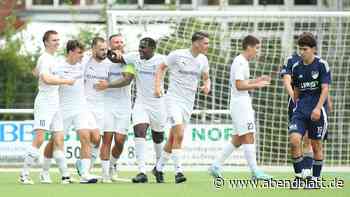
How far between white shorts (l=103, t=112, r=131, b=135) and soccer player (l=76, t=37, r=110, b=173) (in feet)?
0.24

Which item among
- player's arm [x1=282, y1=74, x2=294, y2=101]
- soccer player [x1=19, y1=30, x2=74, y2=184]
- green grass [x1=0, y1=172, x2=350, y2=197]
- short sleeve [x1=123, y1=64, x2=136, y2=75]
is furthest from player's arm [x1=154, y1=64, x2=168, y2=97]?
player's arm [x1=282, y1=74, x2=294, y2=101]

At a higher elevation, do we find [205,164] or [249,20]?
[249,20]

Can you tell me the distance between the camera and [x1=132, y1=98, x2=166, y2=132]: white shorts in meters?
18.9

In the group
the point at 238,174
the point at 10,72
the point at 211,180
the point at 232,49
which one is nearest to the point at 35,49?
the point at 10,72

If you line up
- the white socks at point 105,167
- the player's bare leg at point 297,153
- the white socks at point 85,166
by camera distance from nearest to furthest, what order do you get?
the player's bare leg at point 297,153
the white socks at point 85,166
the white socks at point 105,167

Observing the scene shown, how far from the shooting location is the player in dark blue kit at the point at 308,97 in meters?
17.1

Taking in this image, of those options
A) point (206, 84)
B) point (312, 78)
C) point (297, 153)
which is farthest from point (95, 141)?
point (312, 78)

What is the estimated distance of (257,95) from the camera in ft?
88.9

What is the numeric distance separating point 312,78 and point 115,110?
3.36 m

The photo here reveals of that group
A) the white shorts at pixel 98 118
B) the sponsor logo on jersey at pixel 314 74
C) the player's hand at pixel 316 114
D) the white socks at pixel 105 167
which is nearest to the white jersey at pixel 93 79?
the white shorts at pixel 98 118

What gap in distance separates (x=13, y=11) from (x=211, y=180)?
1984 centimetres

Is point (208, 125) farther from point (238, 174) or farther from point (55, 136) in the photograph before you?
point (55, 136)

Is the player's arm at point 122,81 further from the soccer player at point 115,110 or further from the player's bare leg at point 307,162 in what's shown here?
the player's bare leg at point 307,162

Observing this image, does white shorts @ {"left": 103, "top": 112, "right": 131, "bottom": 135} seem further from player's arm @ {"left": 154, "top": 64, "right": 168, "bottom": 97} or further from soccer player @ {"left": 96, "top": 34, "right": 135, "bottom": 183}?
player's arm @ {"left": 154, "top": 64, "right": 168, "bottom": 97}
